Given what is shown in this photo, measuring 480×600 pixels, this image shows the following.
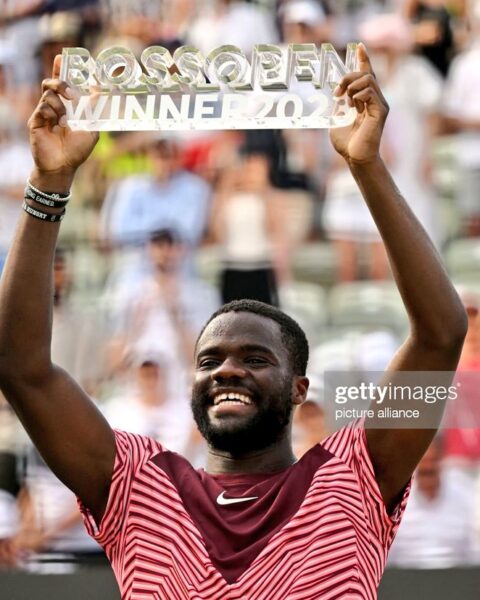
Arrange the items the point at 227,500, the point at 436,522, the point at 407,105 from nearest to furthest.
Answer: the point at 227,500 < the point at 436,522 < the point at 407,105

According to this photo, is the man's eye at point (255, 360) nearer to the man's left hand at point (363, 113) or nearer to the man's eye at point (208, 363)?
the man's eye at point (208, 363)

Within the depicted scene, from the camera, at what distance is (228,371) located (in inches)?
95.3

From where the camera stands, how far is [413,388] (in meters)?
2.42

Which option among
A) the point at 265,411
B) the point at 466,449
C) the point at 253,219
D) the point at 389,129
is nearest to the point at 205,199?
the point at 253,219

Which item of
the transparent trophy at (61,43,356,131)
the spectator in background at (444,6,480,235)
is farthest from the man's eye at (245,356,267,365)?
the spectator in background at (444,6,480,235)

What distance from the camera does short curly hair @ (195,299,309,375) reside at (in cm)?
258

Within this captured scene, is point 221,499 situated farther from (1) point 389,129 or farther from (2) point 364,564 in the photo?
(1) point 389,129

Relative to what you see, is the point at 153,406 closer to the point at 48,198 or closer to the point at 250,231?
the point at 250,231

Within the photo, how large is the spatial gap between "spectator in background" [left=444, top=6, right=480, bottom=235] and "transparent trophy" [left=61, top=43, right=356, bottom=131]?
7.92 ft

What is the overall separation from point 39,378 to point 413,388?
693 mm

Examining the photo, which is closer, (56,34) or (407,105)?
(407,105)

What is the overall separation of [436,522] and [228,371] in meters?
1.84

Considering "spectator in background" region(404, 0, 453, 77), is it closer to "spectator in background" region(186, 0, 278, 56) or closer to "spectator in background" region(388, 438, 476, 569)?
"spectator in background" region(186, 0, 278, 56)

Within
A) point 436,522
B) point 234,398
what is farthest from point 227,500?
point 436,522
